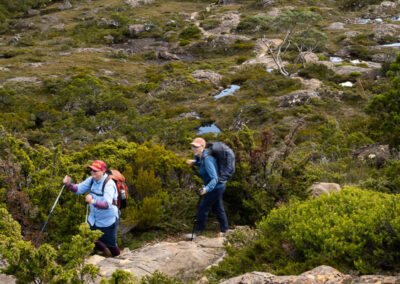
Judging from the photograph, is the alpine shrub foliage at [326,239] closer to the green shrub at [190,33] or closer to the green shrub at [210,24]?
the green shrub at [190,33]

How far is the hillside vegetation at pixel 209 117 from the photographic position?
4961 millimetres

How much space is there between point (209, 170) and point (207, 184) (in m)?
0.26

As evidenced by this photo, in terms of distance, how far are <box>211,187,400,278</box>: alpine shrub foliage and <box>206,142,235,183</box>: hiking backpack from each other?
1070 millimetres

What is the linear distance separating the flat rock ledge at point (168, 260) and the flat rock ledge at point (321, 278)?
3.59 feet

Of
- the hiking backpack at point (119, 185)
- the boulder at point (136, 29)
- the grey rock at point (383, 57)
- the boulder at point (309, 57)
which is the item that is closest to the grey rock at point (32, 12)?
the boulder at point (136, 29)

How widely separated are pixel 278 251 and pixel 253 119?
17.5 m

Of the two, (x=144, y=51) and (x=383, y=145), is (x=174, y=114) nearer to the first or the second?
(x=383, y=145)

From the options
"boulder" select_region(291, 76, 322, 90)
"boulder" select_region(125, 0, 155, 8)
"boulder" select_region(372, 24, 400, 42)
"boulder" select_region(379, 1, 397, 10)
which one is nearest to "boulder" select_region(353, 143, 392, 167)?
"boulder" select_region(291, 76, 322, 90)

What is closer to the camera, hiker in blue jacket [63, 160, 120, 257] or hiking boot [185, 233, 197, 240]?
hiker in blue jacket [63, 160, 120, 257]

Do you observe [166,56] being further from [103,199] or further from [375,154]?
[103,199]

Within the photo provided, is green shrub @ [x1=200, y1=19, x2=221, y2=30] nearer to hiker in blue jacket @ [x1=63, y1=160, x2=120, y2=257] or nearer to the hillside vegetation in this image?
the hillside vegetation

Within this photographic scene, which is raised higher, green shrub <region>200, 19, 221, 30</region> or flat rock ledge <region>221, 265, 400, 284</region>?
flat rock ledge <region>221, 265, 400, 284</region>

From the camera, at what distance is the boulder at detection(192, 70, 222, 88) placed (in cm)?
2997

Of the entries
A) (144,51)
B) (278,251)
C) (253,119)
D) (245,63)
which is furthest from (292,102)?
(144,51)
